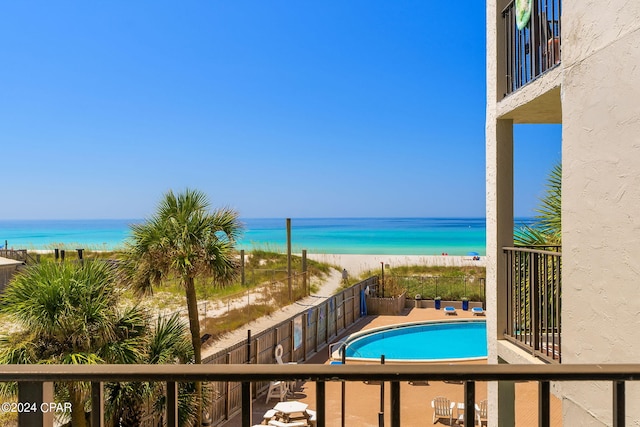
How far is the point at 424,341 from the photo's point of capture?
1919cm

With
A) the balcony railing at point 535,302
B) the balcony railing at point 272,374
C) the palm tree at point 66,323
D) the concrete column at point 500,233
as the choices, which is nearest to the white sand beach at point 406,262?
the palm tree at point 66,323

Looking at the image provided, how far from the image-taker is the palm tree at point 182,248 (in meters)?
9.22

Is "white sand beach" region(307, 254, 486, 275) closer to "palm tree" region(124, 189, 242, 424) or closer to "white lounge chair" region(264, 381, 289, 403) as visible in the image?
"white lounge chair" region(264, 381, 289, 403)

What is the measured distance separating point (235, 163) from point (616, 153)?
14196 cm

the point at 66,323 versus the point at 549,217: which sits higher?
the point at 549,217

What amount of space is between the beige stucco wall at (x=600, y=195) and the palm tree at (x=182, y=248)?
7089 millimetres

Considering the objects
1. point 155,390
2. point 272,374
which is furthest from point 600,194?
point 155,390

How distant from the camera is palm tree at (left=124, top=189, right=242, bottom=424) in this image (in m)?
9.22

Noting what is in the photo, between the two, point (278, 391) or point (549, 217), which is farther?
point (278, 391)

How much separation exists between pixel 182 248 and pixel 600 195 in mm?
7645

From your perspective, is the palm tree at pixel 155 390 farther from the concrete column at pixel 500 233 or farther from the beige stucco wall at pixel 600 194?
the beige stucco wall at pixel 600 194

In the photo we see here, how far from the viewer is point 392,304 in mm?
21750

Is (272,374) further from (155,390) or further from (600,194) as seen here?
(155,390)

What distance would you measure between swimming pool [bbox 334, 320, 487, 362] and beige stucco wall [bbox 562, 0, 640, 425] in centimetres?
1423
